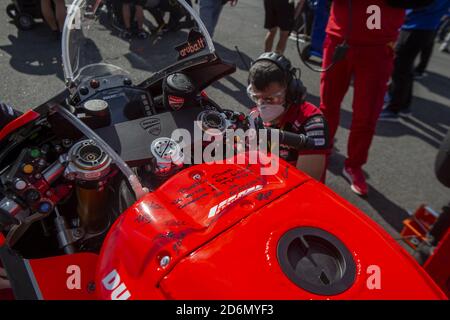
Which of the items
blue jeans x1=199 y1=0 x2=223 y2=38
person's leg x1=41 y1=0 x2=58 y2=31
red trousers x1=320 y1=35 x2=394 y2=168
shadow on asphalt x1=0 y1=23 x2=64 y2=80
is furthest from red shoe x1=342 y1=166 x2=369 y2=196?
person's leg x1=41 y1=0 x2=58 y2=31

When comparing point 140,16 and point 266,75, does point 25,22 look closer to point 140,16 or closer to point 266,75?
point 140,16

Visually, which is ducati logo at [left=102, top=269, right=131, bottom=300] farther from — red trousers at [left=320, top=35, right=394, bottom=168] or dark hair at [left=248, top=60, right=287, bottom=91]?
red trousers at [left=320, top=35, right=394, bottom=168]

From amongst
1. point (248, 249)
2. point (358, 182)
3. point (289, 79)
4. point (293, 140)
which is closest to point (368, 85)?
point (358, 182)

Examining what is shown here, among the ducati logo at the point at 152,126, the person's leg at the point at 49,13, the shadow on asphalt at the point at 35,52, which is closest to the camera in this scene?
the ducati logo at the point at 152,126

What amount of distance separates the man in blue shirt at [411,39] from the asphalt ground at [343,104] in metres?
0.49

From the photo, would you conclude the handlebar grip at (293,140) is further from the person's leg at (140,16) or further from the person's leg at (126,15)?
the person's leg at (126,15)

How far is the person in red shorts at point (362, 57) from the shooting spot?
2652 millimetres

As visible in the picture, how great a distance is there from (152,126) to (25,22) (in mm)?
5197

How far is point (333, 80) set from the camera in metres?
2.96

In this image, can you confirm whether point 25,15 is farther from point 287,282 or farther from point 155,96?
point 287,282

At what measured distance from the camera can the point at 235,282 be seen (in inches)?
37.9

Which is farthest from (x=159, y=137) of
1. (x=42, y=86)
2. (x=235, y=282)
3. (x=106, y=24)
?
(x=42, y=86)

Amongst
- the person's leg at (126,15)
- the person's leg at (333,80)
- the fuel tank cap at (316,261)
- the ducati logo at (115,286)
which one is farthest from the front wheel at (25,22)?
the fuel tank cap at (316,261)

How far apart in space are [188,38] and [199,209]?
850 millimetres
